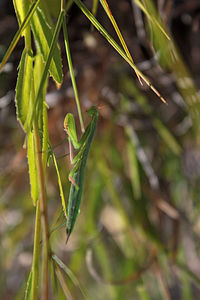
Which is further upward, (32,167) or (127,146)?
(32,167)

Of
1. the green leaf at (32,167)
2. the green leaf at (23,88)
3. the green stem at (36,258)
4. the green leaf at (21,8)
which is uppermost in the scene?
the green leaf at (21,8)

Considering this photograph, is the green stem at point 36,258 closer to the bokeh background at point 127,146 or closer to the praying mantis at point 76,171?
the praying mantis at point 76,171

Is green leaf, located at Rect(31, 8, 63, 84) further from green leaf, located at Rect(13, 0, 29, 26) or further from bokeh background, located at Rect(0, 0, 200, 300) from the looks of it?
bokeh background, located at Rect(0, 0, 200, 300)

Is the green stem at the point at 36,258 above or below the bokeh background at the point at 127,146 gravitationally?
above

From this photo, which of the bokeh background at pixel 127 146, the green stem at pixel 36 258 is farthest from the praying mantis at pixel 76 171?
the bokeh background at pixel 127 146

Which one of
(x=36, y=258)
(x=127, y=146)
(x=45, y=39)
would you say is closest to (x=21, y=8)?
(x=45, y=39)

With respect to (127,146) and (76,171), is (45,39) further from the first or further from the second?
(127,146)

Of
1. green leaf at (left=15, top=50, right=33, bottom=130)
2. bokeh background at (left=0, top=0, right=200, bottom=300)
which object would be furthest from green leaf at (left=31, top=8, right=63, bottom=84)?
bokeh background at (left=0, top=0, right=200, bottom=300)

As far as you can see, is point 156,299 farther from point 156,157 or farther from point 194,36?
point 194,36
